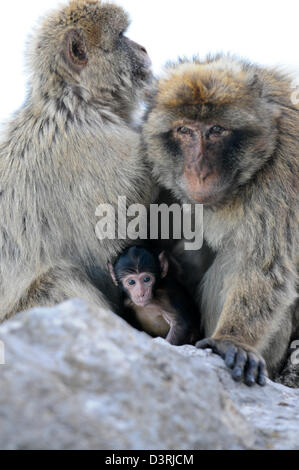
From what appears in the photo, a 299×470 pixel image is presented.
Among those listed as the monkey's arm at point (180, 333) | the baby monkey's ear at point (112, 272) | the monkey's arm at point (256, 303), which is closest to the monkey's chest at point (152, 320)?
the monkey's arm at point (180, 333)

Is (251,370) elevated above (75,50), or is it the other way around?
(75,50)

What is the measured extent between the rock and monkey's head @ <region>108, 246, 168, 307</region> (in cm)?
157

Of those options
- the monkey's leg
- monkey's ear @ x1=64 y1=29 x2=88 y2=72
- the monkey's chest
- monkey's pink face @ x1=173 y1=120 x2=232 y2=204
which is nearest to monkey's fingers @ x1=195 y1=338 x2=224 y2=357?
monkey's pink face @ x1=173 y1=120 x2=232 y2=204

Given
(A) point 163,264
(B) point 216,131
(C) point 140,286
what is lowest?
(C) point 140,286

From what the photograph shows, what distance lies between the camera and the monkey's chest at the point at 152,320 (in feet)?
12.8

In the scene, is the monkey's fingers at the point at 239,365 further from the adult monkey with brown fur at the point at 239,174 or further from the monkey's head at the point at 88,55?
the monkey's head at the point at 88,55

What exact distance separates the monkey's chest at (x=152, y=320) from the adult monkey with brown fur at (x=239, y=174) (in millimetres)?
690

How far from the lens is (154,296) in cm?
384

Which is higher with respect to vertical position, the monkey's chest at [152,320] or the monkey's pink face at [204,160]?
the monkey's pink face at [204,160]

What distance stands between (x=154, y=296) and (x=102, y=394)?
2.15 m

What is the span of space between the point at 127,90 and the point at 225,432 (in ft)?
8.29

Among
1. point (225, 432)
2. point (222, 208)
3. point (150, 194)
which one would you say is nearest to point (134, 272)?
point (150, 194)

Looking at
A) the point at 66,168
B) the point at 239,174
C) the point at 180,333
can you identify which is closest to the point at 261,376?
the point at 239,174

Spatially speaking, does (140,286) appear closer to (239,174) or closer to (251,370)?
(239,174)
